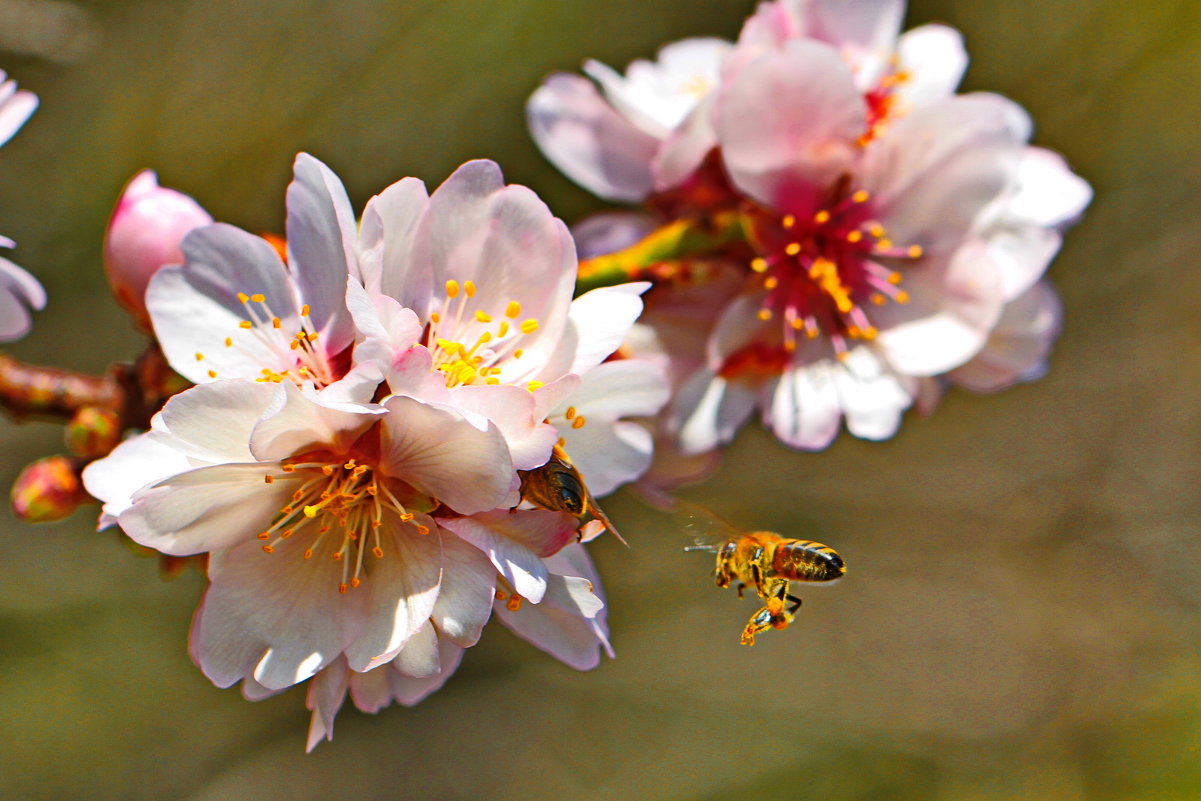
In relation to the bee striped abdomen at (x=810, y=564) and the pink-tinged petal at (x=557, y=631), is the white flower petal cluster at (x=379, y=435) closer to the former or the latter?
the pink-tinged petal at (x=557, y=631)

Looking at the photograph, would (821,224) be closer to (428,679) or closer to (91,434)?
(428,679)

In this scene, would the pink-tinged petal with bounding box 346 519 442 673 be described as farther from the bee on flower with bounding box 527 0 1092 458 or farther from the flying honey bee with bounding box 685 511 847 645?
the bee on flower with bounding box 527 0 1092 458

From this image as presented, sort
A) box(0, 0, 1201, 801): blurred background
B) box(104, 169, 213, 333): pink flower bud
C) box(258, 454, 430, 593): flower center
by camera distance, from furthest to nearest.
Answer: box(0, 0, 1201, 801): blurred background, box(104, 169, 213, 333): pink flower bud, box(258, 454, 430, 593): flower center

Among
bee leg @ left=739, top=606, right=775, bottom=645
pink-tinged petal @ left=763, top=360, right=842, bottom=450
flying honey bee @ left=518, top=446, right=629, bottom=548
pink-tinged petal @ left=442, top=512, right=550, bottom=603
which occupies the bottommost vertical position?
pink-tinged petal @ left=763, top=360, right=842, bottom=450

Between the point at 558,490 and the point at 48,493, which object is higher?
the point at 558,490

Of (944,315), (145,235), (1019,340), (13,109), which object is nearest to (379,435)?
(145,235)

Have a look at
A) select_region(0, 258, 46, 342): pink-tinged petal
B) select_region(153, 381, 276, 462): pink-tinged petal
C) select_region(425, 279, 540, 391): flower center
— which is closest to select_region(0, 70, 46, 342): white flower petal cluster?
select_region(0, 258, 46, 342): pink-tinged petal
